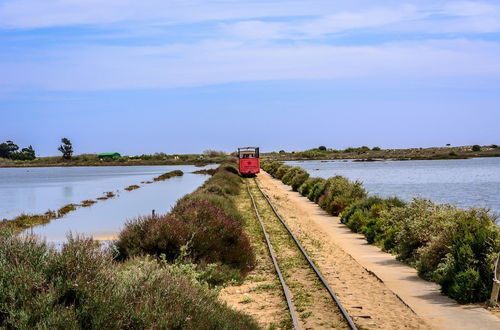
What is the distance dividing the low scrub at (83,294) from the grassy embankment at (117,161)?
158m

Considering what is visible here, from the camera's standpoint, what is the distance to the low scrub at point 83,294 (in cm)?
586

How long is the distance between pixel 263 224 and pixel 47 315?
20.5 meters

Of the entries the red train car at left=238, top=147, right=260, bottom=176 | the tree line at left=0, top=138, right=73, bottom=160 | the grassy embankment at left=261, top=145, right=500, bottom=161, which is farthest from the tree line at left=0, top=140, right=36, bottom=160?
the red train car at left=238, top=147, right=260, bottom=176

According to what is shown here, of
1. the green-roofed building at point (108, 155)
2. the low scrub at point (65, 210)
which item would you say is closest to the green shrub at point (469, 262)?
the low scrub at point (65, 210)

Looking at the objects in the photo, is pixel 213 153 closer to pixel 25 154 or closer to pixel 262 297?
pixel 25 154

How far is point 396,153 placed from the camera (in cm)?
18038

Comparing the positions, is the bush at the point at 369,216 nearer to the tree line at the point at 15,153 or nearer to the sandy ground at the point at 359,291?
the sandy ground at the point at 359,291

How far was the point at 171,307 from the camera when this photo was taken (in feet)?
22.7

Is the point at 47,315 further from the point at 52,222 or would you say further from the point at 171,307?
the point at 52,222

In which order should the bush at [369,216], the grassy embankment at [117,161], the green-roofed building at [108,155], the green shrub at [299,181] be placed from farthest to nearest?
1. the green-roofed building at [108,155]
2. the grassy embankment at [117,161]
3. the green shrub at [299,181]
4. the bush at [369,216]

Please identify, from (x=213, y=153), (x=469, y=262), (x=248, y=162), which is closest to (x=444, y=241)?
(x=469, y=262)

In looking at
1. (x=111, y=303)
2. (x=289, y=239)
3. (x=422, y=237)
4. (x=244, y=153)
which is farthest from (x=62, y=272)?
(x=244, y=153)

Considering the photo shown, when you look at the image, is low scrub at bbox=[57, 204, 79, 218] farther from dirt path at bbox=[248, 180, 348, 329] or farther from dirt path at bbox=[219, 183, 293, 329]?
dirt path at bbox=[219, 183, 293, 329]

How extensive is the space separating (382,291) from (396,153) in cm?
17140
